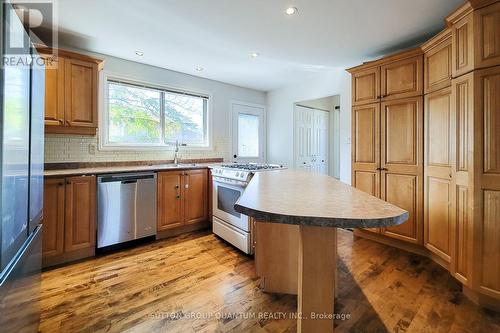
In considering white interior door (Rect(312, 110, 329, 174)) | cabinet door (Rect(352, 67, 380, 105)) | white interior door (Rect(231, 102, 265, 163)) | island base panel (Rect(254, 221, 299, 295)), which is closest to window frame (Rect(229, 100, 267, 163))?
white interior door (Rect(231, 102, 265, 163))

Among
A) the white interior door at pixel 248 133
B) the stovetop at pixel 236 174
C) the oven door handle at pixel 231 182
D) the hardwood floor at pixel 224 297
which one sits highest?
the white interior door at pixel 248 133

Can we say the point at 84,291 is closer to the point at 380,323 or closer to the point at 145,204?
the point at 145,204

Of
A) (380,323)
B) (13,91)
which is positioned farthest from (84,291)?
(380,323)

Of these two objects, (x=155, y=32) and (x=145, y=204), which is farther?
(x=145, y=204)

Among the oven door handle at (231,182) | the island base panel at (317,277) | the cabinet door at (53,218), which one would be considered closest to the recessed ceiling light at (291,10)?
the oven door handle at (231,182)

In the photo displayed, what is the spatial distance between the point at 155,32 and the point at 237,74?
160 cm

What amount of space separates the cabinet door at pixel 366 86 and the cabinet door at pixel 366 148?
88 millimetres

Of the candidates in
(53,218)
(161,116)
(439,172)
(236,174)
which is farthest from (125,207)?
(439,172)

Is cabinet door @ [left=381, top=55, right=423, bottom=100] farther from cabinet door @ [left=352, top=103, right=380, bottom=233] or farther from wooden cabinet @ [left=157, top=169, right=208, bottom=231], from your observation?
wooden cabinet @ [left=157, top=169, right=208, bottom=231]

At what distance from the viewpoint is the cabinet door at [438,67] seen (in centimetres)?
210

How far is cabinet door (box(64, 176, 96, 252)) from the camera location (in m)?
2.34

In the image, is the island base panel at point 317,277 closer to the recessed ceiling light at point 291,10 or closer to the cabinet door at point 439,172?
the cabinet door at point 439,172

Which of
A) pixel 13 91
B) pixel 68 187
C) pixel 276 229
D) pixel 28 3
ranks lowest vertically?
pixel 276 229

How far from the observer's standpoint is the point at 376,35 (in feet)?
8.24
